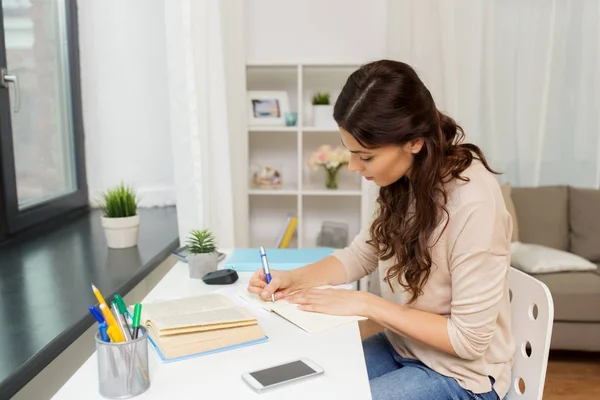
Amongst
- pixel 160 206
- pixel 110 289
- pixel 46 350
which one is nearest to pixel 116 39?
pixel 160 206

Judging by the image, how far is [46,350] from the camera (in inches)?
42.0

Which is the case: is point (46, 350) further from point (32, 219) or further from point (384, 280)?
point (32, 219)

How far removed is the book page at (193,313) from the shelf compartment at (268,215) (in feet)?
7.00

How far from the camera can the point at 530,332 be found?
1133 millimetres

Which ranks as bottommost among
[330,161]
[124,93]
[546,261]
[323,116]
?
[546,261]

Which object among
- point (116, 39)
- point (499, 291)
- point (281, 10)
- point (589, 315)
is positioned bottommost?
point (589, 315)

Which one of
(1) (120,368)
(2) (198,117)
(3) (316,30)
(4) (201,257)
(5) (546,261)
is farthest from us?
(3) (316,30)

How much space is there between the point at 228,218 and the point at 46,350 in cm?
117

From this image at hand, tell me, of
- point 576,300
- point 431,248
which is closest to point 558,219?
point 576,300

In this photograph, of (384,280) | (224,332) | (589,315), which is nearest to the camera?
(224,332)

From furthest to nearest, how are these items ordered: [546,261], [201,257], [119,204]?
[546,261]
[119,204]
[201,257]

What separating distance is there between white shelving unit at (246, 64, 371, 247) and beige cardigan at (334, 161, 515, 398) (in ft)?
6.23

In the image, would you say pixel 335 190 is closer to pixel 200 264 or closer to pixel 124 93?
pixel 124 93

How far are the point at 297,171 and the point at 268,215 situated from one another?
337mm
